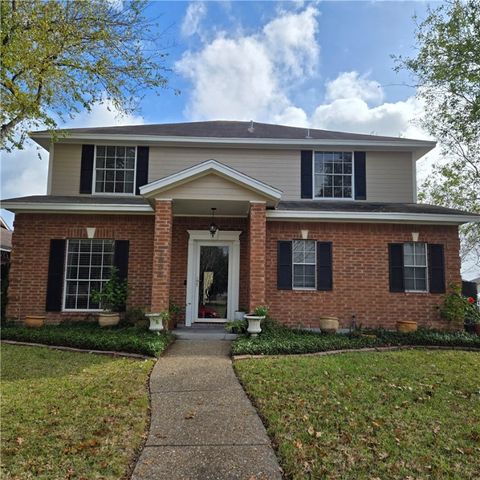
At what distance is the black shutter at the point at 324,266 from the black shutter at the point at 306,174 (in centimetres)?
221

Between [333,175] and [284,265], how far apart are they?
377 cm

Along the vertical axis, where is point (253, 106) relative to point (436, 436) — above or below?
above

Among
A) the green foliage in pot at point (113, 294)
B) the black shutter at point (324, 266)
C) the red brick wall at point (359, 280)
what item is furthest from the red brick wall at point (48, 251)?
the black shutter at point (324, 266)

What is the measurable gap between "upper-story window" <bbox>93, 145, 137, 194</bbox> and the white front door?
115 inches

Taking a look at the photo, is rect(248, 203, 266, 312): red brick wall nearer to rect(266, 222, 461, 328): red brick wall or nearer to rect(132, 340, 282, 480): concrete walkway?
rect(266, 222, 461, 328): red brick wall

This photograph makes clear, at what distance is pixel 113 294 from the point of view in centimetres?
934

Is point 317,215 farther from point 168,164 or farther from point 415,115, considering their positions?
point 415,115

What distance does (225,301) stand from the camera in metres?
10.3

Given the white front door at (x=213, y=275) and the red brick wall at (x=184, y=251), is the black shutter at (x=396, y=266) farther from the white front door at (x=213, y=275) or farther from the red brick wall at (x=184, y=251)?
the white front door at (x=213, y=275)

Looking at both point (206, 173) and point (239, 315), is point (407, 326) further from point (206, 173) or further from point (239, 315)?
point (206, 173)

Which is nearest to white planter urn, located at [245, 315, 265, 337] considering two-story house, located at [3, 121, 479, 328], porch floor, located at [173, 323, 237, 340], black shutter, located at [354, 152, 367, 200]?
porch floor, located at [173, 323, 237, 340]

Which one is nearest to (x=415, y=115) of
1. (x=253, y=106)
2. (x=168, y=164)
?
(x=253, y=106)

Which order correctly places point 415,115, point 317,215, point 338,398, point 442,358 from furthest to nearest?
1. point 415,115
2. point 317,215
3. point 442,358
4. point 338,398

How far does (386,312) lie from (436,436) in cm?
610
